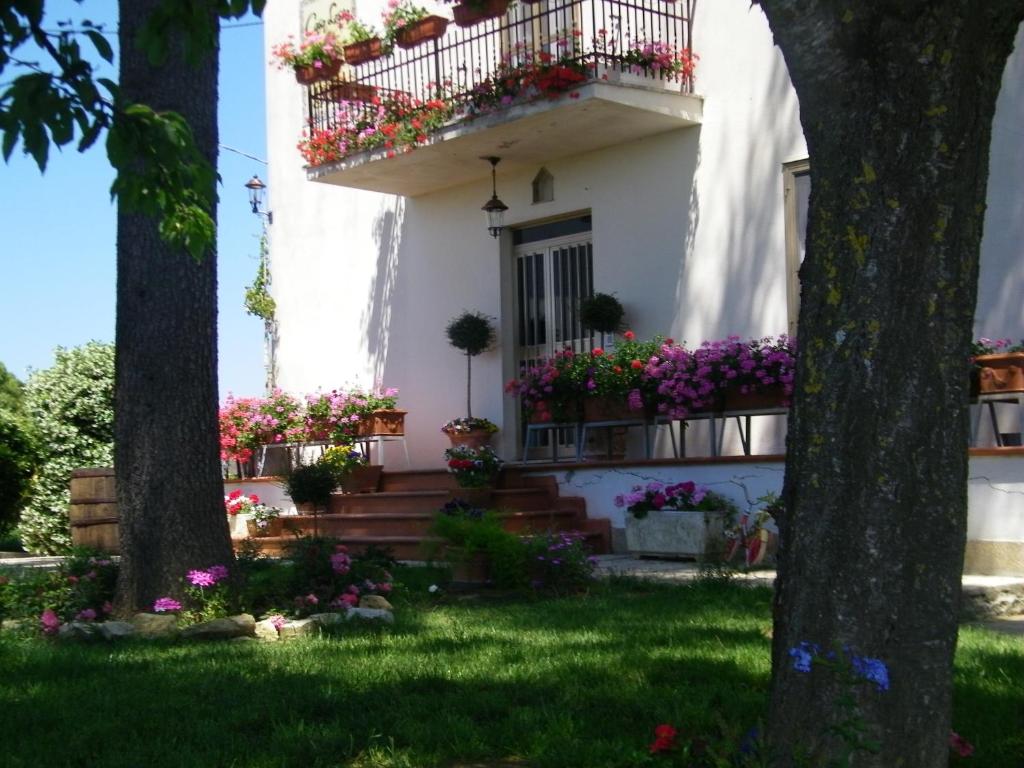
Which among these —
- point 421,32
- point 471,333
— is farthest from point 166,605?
point 421,32

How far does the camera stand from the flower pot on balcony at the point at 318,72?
14.1 metres

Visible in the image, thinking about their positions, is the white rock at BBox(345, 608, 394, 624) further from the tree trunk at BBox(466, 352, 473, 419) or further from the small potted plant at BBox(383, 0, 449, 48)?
the small potted plant at BBox(383, 0, 449, 48)

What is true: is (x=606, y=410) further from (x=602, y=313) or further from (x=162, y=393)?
(x=162, y=393)

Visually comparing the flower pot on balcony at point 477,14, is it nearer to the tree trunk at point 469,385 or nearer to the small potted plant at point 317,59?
the small potted plant at point 317,59

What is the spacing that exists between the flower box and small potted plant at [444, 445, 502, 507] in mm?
2271

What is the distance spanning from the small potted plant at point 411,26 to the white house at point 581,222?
0.42 m

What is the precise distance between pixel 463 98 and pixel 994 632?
7.84 metres

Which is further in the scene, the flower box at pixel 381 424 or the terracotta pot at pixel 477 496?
the flower box at pixel 381 424

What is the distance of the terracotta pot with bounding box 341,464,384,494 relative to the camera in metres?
13.5

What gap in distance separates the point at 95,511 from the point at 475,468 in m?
3.67

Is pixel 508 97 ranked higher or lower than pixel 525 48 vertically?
lower

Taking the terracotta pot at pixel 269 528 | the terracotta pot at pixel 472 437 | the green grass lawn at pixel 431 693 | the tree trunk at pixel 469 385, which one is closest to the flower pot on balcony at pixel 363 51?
the tree trunk at pixel 469 385

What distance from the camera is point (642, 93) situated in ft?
38.9

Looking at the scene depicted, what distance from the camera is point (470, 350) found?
14055 mm
